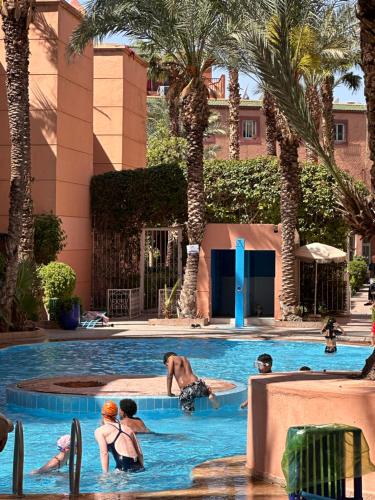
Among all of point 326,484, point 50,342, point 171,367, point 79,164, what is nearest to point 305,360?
point 50,342

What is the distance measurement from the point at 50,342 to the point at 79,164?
9.08 meters

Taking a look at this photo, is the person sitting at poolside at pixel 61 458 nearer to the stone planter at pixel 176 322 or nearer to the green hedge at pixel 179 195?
the stone planter at pixel 176 322

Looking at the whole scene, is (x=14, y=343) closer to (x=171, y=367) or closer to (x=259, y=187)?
(x=171, y=367)

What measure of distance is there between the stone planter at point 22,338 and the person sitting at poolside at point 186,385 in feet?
24.0

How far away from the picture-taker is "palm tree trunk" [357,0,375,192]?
8516 mm

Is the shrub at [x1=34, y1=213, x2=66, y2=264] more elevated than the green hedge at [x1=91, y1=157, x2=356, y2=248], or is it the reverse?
the green hedge at [x1=91, y1=157, x2=356, y2=248]

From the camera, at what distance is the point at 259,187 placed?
28.8 meters

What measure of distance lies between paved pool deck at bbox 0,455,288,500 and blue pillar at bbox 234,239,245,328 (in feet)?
53.7

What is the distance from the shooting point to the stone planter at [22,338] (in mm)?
20528

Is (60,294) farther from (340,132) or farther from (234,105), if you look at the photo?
(340,132)

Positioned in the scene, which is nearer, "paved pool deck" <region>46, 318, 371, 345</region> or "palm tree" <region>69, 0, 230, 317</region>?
"paved pool deck" <region>46, 318, 371, 345</region>

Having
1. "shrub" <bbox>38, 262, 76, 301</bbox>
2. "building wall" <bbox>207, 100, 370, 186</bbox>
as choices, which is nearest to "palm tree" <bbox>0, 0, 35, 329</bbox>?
"shrub" <bbox>38, 262, 76, 301</bbox>

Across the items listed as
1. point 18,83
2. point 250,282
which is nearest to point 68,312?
point 18,83

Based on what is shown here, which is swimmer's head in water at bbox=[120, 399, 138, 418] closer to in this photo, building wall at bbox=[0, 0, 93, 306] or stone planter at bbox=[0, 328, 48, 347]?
stone planter at bbox=[0, 328, 48, 347]
